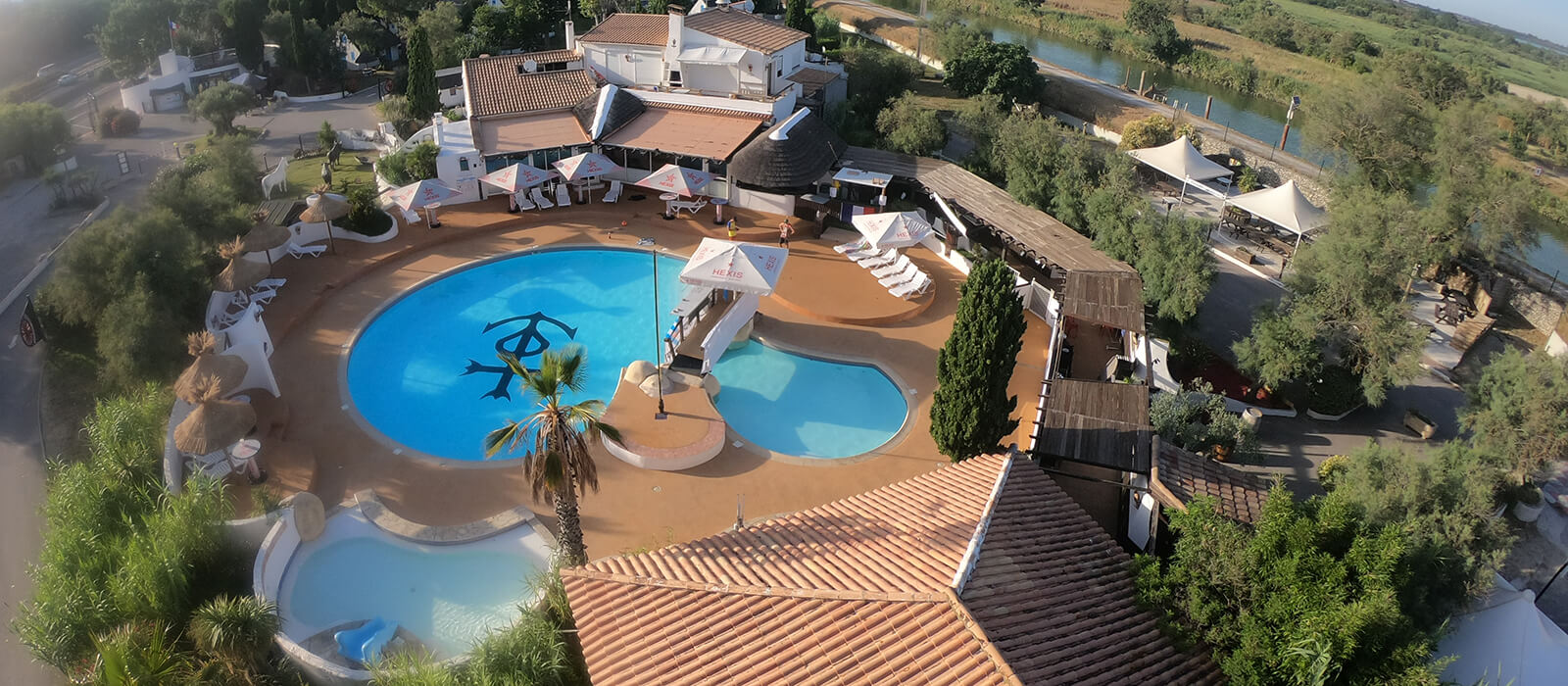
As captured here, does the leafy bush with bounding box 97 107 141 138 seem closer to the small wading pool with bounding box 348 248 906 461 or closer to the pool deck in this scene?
the pool deck

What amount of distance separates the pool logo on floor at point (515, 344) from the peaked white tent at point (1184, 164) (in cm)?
2482

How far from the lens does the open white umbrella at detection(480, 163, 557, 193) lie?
106 feet

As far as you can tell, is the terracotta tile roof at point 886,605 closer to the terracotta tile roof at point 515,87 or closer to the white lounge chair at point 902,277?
the white lounge chair at point 902,277

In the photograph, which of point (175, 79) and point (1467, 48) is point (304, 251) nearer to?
point (175, 79)

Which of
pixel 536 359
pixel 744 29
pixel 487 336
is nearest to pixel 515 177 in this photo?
pixel 487 336

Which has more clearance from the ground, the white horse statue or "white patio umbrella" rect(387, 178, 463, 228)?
"white patio umbrella" rect(387, 178, 463, 228)

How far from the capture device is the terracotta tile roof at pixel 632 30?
126 feet

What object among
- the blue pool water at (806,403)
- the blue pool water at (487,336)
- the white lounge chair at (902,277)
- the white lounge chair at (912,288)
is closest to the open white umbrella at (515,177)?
the blue pool water at (487,336)

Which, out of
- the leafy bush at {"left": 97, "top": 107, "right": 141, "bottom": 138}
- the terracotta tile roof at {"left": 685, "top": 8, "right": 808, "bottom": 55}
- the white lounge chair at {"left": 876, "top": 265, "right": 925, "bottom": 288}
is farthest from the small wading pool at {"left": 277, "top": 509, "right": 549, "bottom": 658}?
the leafy bush at {"left": 97, "top": 107, "right": 141, "bottom": 138}

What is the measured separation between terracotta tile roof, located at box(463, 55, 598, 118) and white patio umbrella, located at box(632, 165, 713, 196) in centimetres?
654

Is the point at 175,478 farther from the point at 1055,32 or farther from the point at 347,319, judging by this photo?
the point at 1055,32

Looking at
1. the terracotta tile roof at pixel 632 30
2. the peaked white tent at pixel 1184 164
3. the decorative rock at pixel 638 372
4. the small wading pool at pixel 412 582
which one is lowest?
the small wading pool at pixel 412 582

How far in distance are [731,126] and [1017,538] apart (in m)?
24.7

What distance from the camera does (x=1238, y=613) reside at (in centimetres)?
1281
